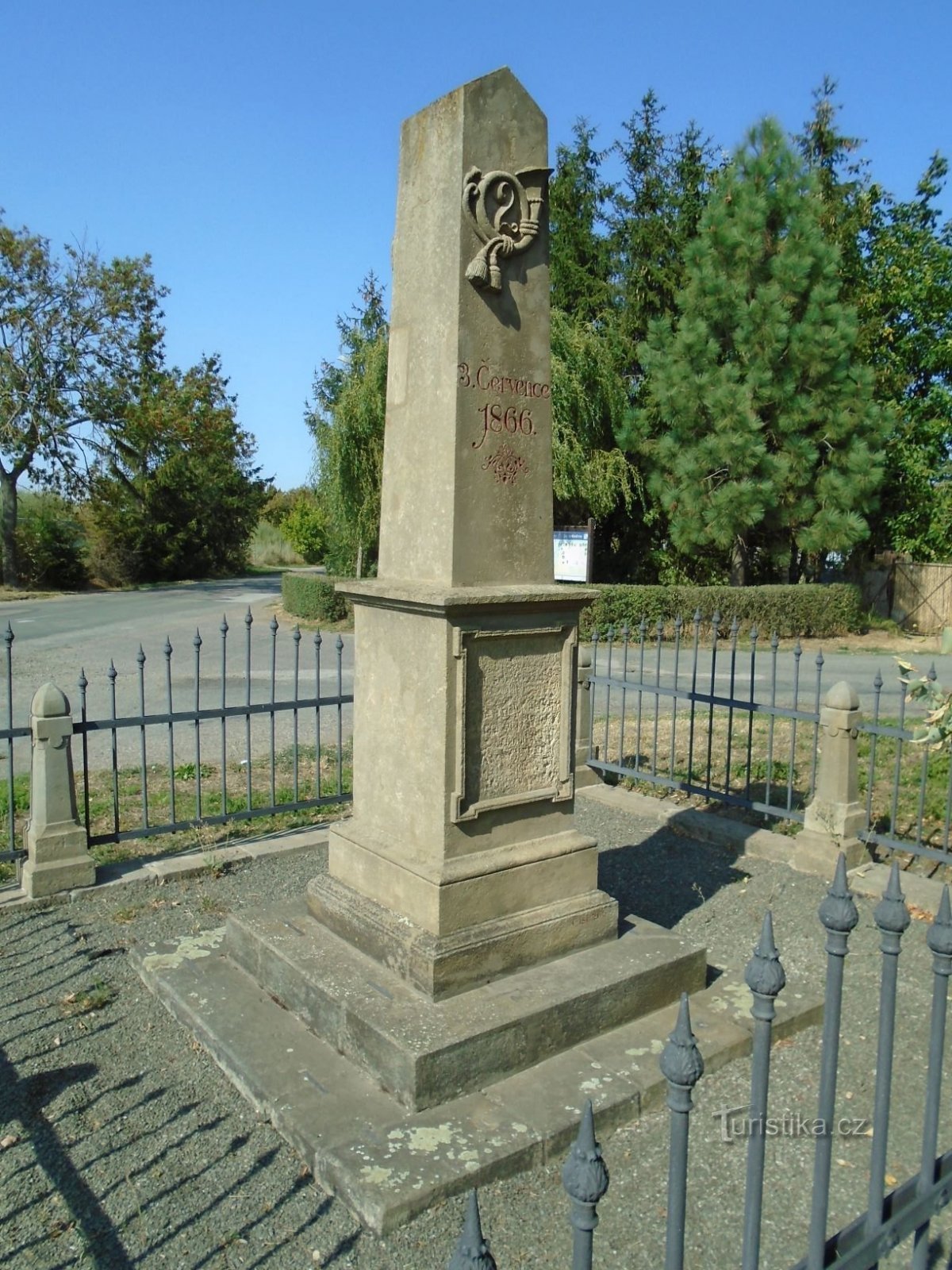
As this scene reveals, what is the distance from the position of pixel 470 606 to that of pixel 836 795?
10.9 feet

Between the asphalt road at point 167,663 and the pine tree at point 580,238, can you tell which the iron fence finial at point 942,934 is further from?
the pine tree at point 580,238

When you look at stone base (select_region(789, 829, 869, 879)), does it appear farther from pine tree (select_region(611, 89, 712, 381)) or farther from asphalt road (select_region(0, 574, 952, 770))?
pine tree (select_region(611, 89, 712, 381))

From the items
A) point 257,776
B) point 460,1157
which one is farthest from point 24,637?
point 460,1157

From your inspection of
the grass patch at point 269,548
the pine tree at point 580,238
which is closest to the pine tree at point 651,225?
the pine tree at point 580,238

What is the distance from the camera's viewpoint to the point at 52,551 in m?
32.9

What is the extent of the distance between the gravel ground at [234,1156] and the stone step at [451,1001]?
0.40 meters

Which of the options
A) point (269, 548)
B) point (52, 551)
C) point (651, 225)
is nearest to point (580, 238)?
point (651, 225)

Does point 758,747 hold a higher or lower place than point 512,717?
lower

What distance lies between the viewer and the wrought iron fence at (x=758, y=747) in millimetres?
6215

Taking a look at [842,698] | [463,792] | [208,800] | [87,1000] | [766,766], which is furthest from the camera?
[766,766]

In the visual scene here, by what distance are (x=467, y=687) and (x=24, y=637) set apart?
17.0 m

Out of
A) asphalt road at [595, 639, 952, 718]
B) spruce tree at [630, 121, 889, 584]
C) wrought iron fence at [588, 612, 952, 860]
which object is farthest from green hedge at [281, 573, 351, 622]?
wrought iron fence at [588, 612, 952, 860]

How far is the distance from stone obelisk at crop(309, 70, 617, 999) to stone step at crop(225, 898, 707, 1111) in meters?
0.10

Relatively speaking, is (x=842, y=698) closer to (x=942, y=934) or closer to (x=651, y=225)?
(x=942, y=934)
